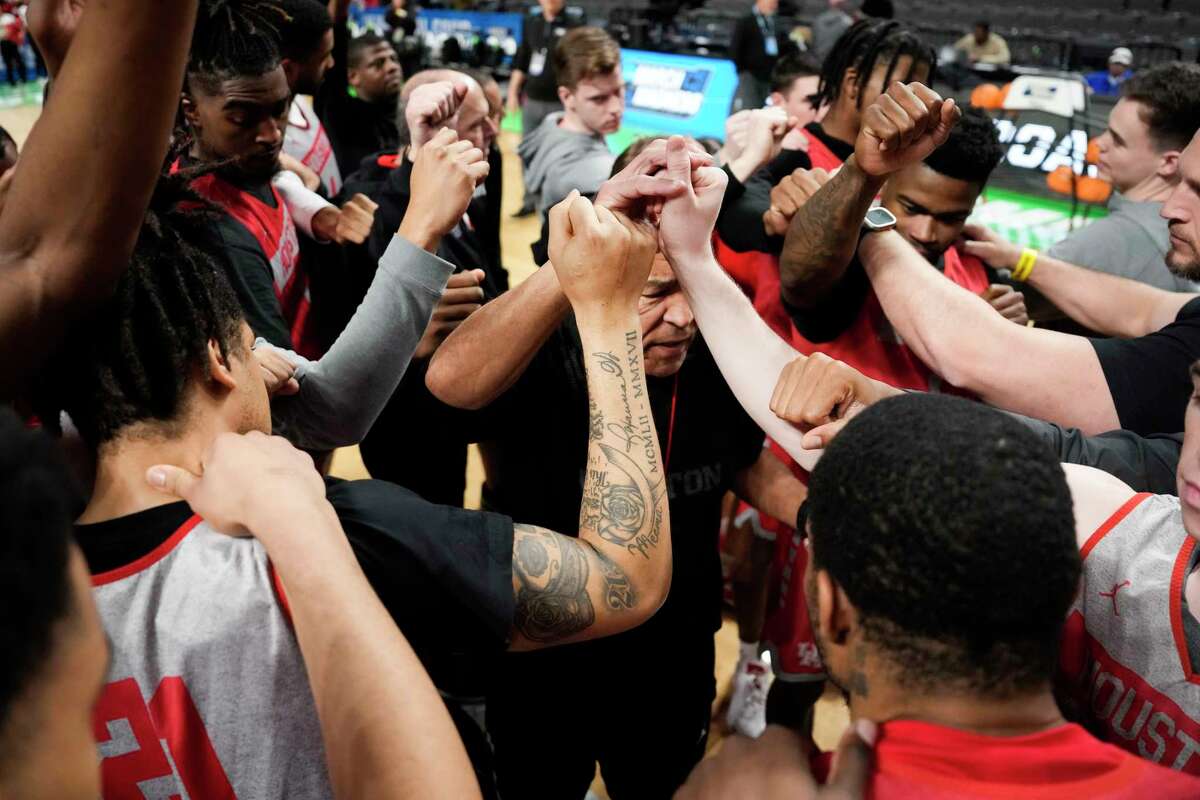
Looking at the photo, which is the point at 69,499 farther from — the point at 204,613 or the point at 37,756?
the point at 204,613

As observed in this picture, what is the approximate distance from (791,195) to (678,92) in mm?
8410

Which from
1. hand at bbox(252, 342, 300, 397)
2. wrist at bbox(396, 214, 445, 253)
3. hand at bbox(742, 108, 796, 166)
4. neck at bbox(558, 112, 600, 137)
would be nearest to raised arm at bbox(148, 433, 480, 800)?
hand at bbox(252, 342, 300, 397)

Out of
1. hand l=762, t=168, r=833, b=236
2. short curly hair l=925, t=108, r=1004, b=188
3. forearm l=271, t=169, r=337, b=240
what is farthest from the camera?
forearm l=271, t=169, r=337, b=240

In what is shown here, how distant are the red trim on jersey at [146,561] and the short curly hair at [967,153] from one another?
6.10 ft

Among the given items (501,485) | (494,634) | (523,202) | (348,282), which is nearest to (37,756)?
(494,634)

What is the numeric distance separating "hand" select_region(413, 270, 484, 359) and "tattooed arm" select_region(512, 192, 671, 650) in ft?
2.32

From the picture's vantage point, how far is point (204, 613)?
1.01 meters

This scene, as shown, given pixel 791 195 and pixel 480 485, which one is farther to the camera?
pixel 480 485

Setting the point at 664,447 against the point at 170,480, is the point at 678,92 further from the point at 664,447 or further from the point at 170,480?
the point at 170,480

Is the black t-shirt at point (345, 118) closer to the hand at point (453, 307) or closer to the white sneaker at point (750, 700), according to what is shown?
the hand at point (453, 307)

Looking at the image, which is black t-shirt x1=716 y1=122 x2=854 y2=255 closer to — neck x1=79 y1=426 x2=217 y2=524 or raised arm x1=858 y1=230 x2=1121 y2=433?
raised arm x1=858 y1=230 x2=1121 y2=433

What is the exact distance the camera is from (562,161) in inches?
152

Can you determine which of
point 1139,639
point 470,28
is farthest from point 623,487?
point 470,28

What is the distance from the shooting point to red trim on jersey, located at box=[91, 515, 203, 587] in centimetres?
102
